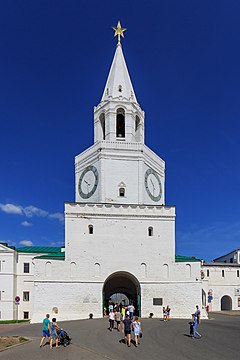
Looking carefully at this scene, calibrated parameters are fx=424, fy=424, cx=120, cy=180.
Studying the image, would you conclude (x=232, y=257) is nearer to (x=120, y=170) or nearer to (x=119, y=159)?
(x=120, y=170)

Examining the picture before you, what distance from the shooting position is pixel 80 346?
67.6 ft

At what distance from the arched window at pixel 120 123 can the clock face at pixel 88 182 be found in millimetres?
4748

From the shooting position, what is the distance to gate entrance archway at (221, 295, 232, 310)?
6114 cm

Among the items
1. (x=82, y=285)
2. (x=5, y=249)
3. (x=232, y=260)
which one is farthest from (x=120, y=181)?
(x=232, y=260)

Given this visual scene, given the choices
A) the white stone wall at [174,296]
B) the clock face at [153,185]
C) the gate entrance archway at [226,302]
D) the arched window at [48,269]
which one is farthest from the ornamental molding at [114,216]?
the gate entrance archway at [226,302]

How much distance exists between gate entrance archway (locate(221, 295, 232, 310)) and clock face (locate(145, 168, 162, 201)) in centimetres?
2502

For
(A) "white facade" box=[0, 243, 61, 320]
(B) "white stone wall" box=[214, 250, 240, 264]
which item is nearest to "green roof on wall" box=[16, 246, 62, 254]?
(A) "white facade" box=[0, 243, 61, 320]

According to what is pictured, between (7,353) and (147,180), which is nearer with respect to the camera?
(7,353)

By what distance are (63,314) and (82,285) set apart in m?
3.00

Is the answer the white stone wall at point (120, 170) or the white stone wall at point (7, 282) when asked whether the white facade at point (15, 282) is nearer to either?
the white stone wall at point (7, 282)

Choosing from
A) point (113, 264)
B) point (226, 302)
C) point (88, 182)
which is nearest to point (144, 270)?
point (113, 264)

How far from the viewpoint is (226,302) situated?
62312 mm

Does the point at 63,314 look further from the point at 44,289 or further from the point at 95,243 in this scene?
the point at 95,243

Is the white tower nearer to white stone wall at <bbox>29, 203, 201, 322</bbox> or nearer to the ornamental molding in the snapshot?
the ornamental molding
